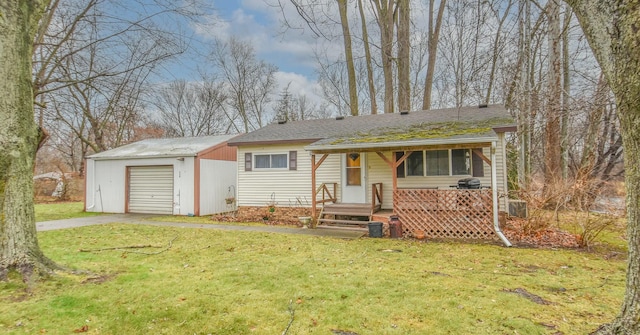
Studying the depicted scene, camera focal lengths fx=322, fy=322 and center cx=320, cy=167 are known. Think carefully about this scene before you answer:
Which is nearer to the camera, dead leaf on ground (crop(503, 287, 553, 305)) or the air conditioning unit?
dead leaf on ground (crop(503, 287, 553, 305))

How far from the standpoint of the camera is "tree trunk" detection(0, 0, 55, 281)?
13.9 ft

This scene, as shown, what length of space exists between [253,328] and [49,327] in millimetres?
2086

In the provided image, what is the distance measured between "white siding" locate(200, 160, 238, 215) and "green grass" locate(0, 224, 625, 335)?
6.11 meters

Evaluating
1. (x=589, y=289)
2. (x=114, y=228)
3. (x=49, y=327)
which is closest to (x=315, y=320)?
(x=49, y=327)

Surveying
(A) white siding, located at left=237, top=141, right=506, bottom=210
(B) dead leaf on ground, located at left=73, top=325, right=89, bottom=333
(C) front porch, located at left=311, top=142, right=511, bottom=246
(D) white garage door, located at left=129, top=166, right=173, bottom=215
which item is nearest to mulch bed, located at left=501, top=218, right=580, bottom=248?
(C) front porch, located at left=311, top=142, right=511, bottom=246

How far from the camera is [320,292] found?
427 cm

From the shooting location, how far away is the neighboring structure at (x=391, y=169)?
26.8 ft

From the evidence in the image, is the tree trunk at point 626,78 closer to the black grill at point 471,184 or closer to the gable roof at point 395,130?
the gable roof at point 395,130

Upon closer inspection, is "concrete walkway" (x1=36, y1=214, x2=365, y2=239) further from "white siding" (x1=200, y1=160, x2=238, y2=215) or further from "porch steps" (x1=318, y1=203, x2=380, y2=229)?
"white siding" (x1=200, y1=160, x2=238, y2=215)

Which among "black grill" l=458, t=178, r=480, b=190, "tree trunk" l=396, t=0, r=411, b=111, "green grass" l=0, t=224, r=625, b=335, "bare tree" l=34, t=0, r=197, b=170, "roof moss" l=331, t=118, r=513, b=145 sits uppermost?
"tree trunk" l=396, t=0, r=411, b=111

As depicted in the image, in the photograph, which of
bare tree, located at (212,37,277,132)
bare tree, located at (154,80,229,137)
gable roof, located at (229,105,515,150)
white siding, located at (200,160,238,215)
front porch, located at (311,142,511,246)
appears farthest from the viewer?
bare tree, located at (154,80,229,137)

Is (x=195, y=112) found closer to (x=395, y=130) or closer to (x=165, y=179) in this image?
(x=165, y=179)

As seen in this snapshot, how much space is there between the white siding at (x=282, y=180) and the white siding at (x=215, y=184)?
4.63 feet

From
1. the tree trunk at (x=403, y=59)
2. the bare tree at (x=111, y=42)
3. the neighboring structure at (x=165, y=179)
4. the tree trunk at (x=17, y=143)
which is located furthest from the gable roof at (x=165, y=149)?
the tree trunk at (x=403, y=59)
